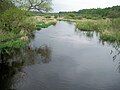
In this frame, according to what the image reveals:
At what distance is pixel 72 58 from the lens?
109 ft

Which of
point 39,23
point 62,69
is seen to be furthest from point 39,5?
A: point 62,69

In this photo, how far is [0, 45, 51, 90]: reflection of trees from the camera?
24184mm

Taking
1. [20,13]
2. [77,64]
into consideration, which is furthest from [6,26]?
[77,64]

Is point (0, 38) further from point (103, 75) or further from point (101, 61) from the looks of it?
point (103, 75)

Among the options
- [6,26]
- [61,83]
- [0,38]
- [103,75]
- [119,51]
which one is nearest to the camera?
[61,83]

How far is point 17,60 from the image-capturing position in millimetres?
30016

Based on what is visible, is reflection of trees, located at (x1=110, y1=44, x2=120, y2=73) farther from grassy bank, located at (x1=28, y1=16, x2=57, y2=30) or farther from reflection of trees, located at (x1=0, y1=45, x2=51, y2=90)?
grassy bank, located at (x1=28, y1=16, x2=57, y2=30)

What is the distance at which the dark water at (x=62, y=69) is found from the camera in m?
23.1

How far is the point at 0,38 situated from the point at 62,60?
865 cm

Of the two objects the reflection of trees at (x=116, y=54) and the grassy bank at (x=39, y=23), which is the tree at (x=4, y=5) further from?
the reflection of trees at (x=116, y=54)

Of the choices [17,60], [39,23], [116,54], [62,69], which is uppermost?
[39,23]

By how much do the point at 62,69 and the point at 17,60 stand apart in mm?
5111

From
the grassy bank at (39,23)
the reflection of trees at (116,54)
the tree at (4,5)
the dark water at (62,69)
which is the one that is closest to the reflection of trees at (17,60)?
the dark water at (62,69)

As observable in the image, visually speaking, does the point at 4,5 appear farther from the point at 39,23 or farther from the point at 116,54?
the point at 39,23
